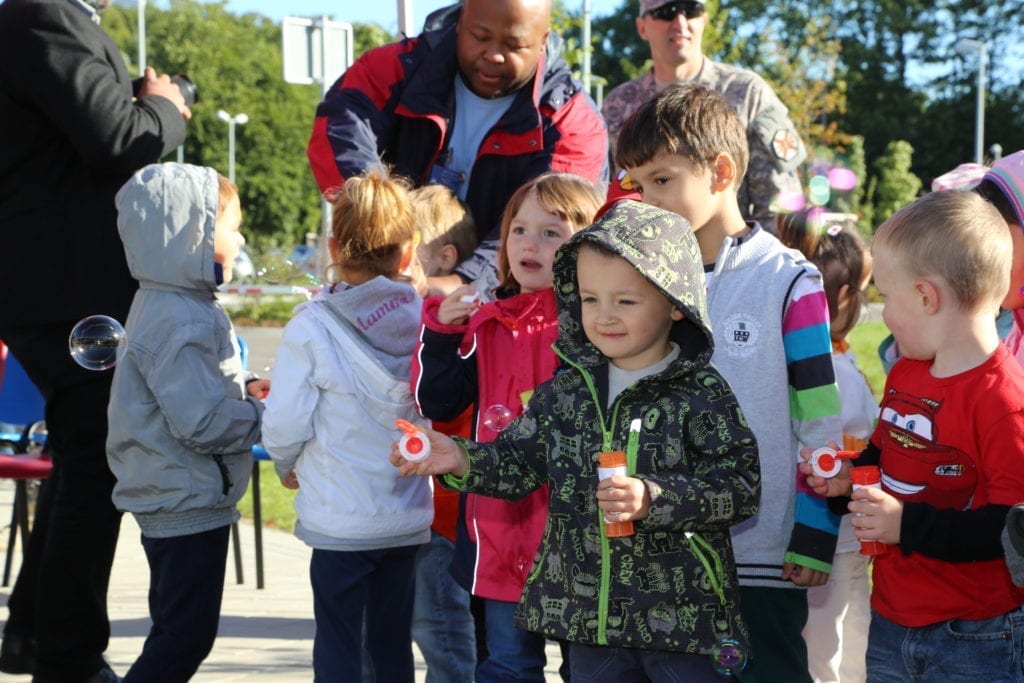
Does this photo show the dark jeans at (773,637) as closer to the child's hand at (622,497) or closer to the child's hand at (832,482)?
the child's hand at (832,482)

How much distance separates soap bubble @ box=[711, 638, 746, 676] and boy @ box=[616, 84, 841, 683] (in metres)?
0.46

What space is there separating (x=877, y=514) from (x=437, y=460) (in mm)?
988

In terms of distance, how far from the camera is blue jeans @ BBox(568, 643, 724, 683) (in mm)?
3020

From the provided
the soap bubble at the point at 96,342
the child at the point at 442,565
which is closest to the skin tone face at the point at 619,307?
the child at the point at 442,565

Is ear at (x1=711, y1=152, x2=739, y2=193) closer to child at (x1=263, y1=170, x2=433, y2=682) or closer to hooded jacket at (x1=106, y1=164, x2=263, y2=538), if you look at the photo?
child at (x1=263, y1=170, x2=433, y2=682)

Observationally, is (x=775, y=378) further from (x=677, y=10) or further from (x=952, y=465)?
(x=677, y=10)

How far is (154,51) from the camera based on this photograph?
64062 mm

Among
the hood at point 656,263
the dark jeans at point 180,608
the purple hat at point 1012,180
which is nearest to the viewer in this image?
the hood at point 656,263

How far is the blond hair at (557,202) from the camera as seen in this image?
12.6ft

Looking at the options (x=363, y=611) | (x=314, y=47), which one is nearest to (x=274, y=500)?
(x=314, y=47)

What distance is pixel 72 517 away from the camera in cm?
461

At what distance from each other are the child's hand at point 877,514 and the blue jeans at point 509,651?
113 centimetres

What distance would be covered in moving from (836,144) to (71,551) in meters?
37.7

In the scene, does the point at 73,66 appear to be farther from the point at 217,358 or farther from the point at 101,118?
the point at 217,358
